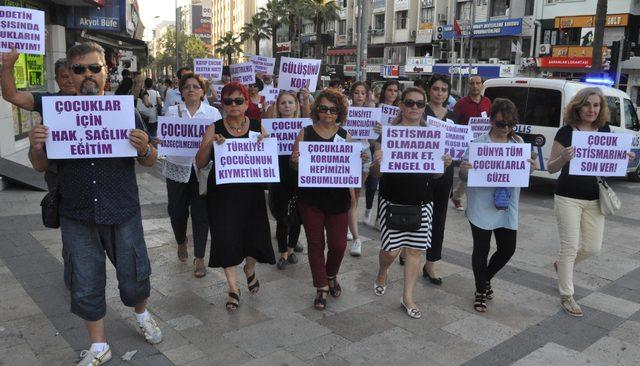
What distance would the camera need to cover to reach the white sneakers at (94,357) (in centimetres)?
345

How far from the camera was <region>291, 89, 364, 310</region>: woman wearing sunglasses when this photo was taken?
4.48m

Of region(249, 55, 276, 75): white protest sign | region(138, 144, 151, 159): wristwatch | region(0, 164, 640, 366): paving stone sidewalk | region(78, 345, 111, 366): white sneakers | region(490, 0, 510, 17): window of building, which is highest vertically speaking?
region(490, 0, 510, 17): window of building

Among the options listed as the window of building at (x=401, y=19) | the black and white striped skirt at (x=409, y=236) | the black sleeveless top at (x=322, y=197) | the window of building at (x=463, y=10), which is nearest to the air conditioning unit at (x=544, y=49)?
the window of building at (x=463, y=10)

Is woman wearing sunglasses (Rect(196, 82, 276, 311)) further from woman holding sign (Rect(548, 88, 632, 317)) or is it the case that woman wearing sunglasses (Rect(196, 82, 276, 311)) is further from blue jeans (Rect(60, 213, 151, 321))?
woman holding sign (Rect(548, 88, 632, 317))

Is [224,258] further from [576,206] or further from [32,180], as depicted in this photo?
[32,180]

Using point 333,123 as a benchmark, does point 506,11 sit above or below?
above

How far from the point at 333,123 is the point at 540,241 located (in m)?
4.03

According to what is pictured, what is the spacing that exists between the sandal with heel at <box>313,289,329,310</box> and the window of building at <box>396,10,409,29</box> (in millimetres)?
48748

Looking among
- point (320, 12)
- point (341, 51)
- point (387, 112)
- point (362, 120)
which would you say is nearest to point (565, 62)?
point (320, 12)

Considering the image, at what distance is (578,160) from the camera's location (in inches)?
182

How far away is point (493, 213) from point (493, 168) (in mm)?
390

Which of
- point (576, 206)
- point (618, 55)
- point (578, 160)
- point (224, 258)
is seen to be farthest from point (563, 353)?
point (618, 55)

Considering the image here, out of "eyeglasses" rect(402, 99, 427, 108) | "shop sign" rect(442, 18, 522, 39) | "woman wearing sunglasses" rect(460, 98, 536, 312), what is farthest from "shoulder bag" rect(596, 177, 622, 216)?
"shop sign" rect(442, 18, 522, 39)

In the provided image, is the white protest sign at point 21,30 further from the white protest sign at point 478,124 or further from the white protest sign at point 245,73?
the white protest sign at point 478,124
